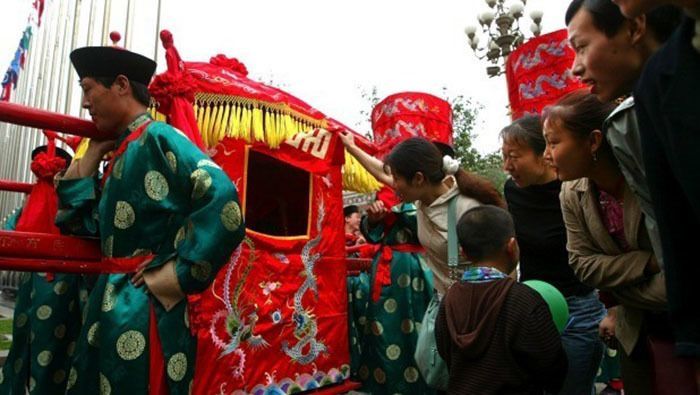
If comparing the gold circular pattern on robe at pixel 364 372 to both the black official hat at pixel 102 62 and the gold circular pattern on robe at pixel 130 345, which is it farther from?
the black official hat at pixel 102 62

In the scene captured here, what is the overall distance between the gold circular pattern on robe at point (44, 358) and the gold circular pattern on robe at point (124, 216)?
782mm

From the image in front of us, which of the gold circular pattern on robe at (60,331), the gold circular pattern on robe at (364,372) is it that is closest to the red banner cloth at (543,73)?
the gold circular pattern on robe at (364,372)

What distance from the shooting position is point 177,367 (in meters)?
1.58

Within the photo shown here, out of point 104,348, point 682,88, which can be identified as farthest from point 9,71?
point 682,88

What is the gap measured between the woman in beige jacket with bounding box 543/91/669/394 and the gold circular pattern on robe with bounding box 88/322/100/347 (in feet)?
4.91

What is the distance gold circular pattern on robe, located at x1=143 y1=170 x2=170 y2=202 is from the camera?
167cm

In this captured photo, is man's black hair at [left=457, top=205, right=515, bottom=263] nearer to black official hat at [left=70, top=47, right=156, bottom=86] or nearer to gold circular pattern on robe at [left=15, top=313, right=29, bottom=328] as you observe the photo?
black official hat at [left=70, top=47, right=156, bottom=86]

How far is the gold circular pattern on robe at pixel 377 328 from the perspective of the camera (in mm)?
3543

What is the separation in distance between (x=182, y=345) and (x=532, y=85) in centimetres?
269

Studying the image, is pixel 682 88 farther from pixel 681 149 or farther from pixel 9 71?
pixel 9 71

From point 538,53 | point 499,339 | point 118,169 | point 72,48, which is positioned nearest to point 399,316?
point 538,53

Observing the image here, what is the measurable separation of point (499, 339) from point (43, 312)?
184 cm

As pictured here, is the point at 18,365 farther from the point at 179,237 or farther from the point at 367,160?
the point at 367,160

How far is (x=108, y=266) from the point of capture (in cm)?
168
